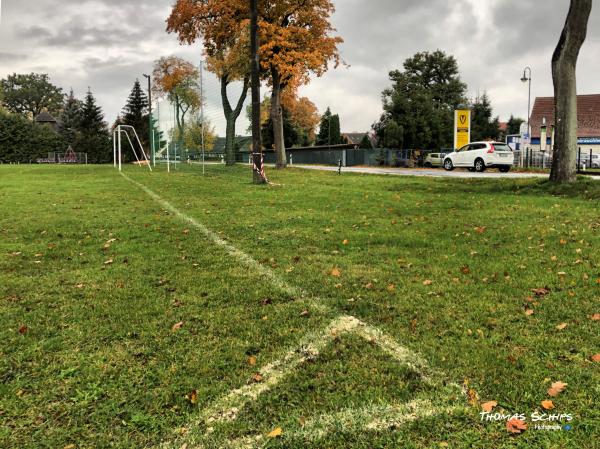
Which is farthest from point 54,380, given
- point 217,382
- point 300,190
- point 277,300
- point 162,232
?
point 300,190

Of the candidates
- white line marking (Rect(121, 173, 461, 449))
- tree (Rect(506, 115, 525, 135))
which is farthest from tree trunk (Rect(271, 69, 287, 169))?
tree (Rect(506, 115, 525, 135))

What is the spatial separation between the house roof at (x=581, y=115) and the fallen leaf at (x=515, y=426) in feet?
180

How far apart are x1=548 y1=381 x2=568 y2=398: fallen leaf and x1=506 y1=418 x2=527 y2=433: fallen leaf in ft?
1.10

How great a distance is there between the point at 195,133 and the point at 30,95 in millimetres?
89506

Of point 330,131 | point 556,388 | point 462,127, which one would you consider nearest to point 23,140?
point 330,131

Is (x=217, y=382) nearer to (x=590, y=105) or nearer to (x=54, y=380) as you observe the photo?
(x=54, y=380)

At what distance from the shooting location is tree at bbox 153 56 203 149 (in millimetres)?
30609

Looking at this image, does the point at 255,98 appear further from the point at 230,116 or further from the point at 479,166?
the point at 230,116

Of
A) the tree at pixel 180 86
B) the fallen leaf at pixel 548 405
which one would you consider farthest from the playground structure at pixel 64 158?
the fallen leaf at pixel 548 405

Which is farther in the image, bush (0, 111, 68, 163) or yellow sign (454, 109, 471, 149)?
bush (0, 111, 68, 163)

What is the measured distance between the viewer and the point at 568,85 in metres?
12.4

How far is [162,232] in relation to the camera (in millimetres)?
7680

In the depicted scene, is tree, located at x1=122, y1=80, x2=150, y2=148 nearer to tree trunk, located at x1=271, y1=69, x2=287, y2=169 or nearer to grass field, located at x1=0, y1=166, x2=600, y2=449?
tree trunk, located at x1=271, y1=69, x2=287, y2=169

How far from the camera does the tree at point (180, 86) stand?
30.6 m
